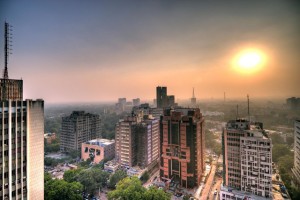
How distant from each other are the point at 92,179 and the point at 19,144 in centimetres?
668

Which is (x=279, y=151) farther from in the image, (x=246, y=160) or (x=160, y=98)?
(x=160, y=98)

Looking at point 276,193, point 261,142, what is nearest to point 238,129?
point 261,142

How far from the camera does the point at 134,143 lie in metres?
16.7

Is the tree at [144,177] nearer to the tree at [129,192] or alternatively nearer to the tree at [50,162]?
the tree at [129,192]

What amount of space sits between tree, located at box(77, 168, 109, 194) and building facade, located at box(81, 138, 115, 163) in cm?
462

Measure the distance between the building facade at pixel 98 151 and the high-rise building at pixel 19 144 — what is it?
10.8 metres

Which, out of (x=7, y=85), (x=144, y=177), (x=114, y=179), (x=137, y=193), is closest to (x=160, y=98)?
(x=144, y=177)

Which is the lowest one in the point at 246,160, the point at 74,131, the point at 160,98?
the point at 246,160

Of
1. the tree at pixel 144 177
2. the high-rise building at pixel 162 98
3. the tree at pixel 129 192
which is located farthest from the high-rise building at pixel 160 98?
the tree at pixel 129 192

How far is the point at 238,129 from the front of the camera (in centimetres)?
1068

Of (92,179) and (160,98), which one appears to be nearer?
(92,179)

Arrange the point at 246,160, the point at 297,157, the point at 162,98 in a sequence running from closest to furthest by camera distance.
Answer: the point at 246,160
the point at 297,157
the point at 162,98

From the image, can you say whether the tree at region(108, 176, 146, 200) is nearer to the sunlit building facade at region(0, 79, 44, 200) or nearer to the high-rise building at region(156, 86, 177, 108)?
the sunlit building facade at region(0, 79, 44, 200)

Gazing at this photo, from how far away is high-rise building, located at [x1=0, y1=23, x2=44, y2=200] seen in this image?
556 cm
